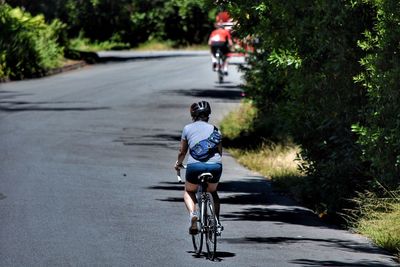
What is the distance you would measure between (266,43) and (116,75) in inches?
985

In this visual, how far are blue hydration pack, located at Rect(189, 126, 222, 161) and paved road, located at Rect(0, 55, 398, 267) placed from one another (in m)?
1.06

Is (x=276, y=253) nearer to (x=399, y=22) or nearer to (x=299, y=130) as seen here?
(x=399, y=22)

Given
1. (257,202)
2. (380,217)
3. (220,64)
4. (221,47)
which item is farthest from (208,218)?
(221,47)

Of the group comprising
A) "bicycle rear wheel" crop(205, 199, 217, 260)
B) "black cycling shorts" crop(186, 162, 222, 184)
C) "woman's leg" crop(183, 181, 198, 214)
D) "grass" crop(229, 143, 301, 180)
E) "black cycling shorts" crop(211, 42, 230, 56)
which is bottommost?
"grass" crop(229, 143, 301, 180)

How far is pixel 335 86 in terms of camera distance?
1692 cm

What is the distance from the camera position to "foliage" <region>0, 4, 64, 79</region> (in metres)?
39.6

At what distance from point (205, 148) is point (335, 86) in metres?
5.06

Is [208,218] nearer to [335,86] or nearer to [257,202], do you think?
[335,86]

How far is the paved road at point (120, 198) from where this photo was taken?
12.9 m

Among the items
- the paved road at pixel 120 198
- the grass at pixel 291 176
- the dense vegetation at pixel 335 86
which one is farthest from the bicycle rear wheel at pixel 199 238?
the dense vegetation at pixel 335 86

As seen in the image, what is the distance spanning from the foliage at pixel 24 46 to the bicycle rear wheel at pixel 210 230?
26.6m

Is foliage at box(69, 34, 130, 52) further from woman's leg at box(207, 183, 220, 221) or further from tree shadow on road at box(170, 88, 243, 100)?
woman's leg at box(207, 183, 220, 221)

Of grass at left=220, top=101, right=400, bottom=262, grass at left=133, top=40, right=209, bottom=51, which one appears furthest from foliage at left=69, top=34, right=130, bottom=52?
grass at left=220, top=101, right=400, bottom=262

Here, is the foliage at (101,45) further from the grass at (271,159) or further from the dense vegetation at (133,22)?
the grass at (271,159)
